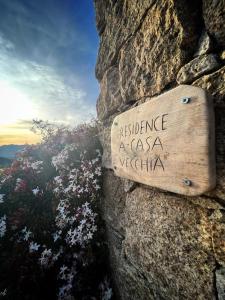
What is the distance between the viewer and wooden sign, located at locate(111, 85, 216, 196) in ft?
3.42

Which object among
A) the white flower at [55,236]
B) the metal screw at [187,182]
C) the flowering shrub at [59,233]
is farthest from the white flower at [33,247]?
the metal screw at [187,182]

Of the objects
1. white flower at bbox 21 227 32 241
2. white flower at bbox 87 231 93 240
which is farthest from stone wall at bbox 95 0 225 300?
white flower at bbox 21 227 32 241

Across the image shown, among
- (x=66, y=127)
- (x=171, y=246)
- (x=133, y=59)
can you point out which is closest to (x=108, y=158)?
(x=133, y=59)

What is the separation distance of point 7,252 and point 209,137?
11.6 ft

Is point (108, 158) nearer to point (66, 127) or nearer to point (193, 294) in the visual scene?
point (193, 294)

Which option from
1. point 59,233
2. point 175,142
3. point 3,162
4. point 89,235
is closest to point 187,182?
point 175,142

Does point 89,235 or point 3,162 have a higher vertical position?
point 3,162

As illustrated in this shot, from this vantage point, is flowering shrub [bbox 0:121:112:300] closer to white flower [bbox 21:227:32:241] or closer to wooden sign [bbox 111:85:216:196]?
white flower [bbox 21:227:32:241]

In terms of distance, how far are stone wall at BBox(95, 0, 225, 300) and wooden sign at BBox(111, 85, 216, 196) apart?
144mm

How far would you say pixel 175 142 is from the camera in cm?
123

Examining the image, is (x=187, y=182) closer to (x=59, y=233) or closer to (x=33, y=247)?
Answer: (x=59, y=233)

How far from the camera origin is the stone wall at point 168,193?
1.16m

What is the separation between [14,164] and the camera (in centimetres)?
464

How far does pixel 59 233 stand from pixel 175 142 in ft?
8.44
